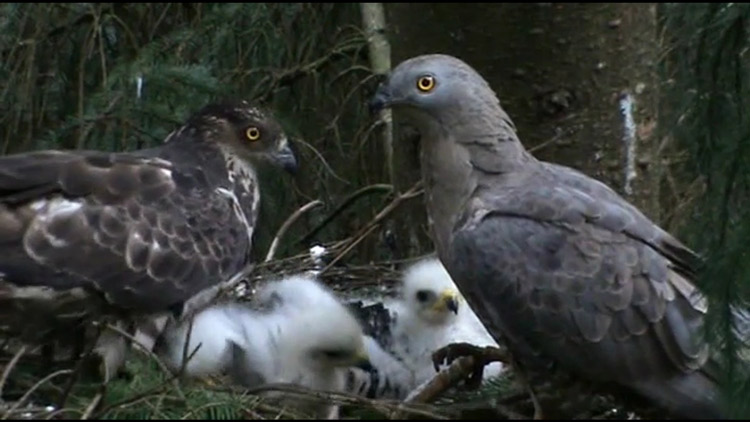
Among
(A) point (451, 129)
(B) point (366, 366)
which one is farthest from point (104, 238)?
(A) point (451, 129)

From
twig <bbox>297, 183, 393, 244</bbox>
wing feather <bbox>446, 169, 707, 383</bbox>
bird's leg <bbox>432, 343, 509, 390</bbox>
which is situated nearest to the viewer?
wing feather <bbox>446, 169, 707, 383</bbox>

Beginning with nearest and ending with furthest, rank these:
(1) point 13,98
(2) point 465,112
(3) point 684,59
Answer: (3) point 684,59, (2) point 465,112, (1) point 13,98

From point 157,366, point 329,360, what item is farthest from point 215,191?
point 157,366

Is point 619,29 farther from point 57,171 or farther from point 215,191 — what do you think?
point 57,171

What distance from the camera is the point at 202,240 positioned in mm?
5625

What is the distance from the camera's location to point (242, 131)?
6.21 meters

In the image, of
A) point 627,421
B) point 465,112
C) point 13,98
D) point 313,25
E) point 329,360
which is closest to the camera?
point 627,421

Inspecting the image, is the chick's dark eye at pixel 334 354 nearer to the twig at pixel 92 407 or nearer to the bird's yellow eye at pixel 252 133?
the bird's yellow eye at pixel 252 133

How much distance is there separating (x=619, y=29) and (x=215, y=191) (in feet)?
4.78

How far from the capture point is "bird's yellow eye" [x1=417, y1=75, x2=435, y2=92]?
518cm

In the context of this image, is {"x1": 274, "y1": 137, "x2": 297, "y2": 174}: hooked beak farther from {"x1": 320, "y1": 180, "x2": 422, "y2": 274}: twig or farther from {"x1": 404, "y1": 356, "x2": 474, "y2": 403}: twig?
{"x1": 404, "y1": 356, "x2": 474, "y2": 403}: twig

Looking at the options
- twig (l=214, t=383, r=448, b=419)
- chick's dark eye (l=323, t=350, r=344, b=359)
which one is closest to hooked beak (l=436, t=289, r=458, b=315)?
chick's dark eye (l=323, t=350, r=344, b=359)

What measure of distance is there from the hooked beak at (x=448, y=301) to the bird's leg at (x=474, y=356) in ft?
1.91

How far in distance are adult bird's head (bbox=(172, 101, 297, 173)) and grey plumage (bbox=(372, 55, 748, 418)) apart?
1.16m
